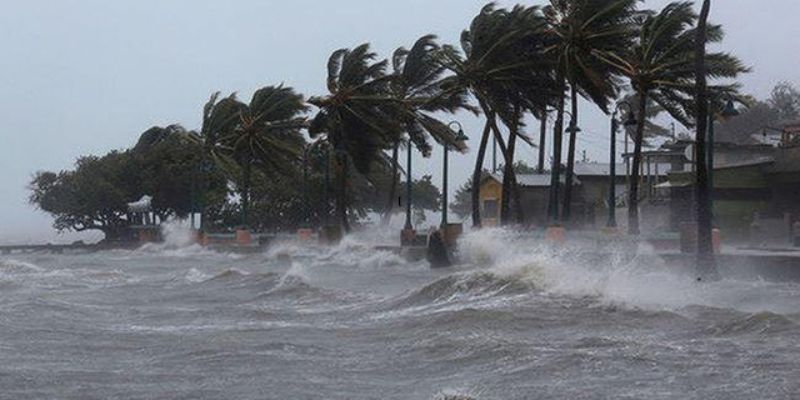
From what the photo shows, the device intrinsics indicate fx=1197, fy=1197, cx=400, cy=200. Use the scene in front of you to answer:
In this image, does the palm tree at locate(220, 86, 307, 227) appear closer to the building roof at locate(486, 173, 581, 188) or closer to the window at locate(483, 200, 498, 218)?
the window at locate(483, 200, 498, 218)

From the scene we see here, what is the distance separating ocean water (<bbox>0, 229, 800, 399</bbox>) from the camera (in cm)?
950

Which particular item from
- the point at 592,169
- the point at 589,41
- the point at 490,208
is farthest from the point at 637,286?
the point at 592,169

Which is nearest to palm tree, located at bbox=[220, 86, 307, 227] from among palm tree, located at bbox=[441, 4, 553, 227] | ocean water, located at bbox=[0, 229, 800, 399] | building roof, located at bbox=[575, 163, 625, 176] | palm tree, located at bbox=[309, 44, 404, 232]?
palm tree, located at bbox=[309, 44, 404, 232]

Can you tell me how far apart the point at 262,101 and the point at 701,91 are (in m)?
38.8

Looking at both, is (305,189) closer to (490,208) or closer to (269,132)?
(269,132)

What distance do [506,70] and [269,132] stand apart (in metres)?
19.8

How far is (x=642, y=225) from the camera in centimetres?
4478

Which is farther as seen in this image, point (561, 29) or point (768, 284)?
point (561, 29)

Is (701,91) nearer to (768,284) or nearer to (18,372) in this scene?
(768,284)

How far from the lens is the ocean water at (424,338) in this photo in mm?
9500

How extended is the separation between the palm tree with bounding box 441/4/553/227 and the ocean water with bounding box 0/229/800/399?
750 inches

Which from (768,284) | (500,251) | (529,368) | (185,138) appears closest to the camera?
(529,368)

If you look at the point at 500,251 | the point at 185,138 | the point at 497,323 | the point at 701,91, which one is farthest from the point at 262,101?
the point at 497,323

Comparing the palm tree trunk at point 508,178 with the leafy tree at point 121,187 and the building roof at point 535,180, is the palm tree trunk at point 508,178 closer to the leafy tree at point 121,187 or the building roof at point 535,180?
the building roof at point 535,180
